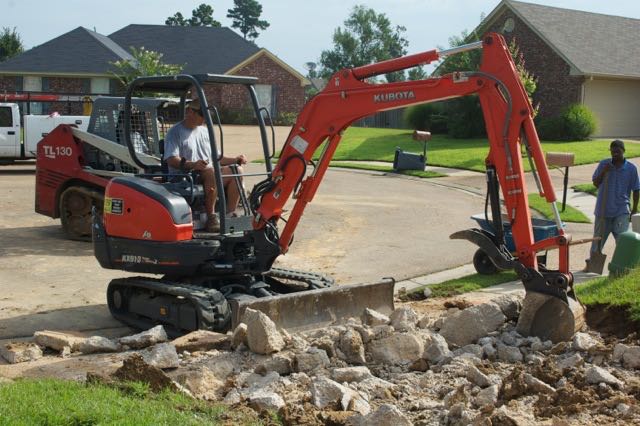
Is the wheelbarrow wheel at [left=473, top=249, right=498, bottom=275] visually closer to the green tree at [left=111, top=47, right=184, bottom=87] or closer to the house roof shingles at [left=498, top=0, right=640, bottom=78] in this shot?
the house roof shingles at [left=498, top=0, right=640, bottom=78]

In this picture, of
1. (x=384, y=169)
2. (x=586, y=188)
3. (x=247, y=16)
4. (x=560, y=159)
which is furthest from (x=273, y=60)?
(x=247, y=16)

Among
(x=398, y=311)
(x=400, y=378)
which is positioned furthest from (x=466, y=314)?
(x=400, y=378)

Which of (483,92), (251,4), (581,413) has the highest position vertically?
(251,4)

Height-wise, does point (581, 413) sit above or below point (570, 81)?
below

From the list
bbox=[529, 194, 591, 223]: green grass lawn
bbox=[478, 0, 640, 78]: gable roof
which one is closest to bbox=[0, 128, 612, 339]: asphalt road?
bbox=[529, 194, 591, 223]: green grass lawn

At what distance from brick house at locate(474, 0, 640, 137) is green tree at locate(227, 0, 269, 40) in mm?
83526

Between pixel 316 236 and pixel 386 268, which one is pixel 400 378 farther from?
pixel 316 236

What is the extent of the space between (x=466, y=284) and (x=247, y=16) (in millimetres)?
113254

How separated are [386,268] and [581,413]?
266 inches

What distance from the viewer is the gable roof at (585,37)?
1465 inches

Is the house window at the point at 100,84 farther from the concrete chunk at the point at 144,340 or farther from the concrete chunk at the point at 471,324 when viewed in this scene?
the concrete chunk at the point at 471,324

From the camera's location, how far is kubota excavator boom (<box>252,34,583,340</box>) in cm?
813

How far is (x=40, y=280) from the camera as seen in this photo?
463 inches

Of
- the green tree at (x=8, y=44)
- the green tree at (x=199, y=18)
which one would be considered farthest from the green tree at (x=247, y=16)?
the green tree at (x=8, y=44)
